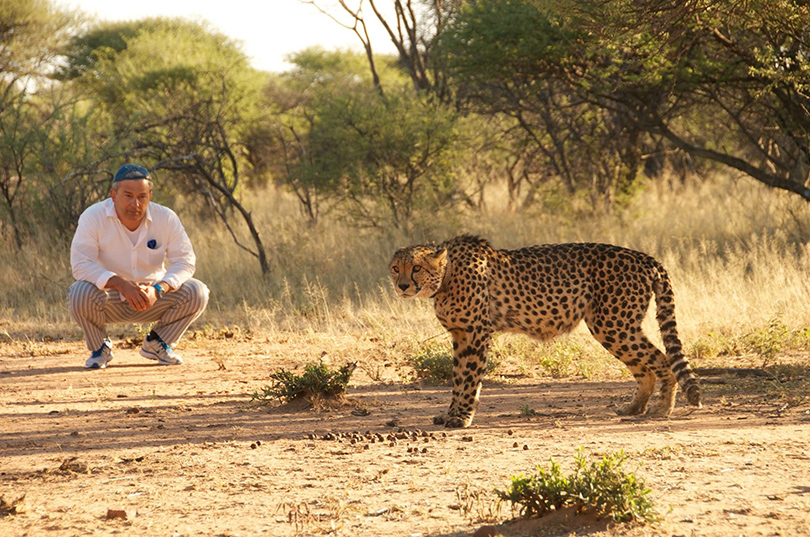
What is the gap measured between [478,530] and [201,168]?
23.7ft

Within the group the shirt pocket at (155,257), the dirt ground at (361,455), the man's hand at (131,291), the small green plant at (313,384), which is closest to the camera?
the dirt ground at (361,455)

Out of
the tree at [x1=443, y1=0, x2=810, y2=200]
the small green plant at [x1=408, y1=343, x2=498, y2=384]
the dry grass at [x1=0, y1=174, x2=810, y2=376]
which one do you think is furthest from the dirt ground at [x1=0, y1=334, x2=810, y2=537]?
the tree at [x1=443, y1=0, x2=810, y2=200]

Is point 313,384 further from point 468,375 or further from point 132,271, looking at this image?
point 132,271

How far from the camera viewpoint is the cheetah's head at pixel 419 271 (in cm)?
495

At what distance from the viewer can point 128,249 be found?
6.73 m

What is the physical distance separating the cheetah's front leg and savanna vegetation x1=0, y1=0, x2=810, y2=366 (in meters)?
1.66

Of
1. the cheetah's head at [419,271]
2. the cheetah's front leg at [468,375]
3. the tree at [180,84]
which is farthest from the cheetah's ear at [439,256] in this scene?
the tree at [180,84]

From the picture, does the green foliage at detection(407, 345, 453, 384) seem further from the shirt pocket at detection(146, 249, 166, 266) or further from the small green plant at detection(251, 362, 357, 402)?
the shirt pocket at detection(146, 249, 166, 266)

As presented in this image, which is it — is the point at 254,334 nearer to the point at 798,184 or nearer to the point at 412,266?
the point at 412,266

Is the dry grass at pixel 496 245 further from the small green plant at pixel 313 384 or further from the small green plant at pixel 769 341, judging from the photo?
the small green plant at pixel 313 384

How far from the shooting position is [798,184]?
10977mm

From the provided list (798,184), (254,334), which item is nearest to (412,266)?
(254,334)

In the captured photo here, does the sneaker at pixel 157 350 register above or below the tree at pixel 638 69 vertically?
below

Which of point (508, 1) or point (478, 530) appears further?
point (508, 1)
